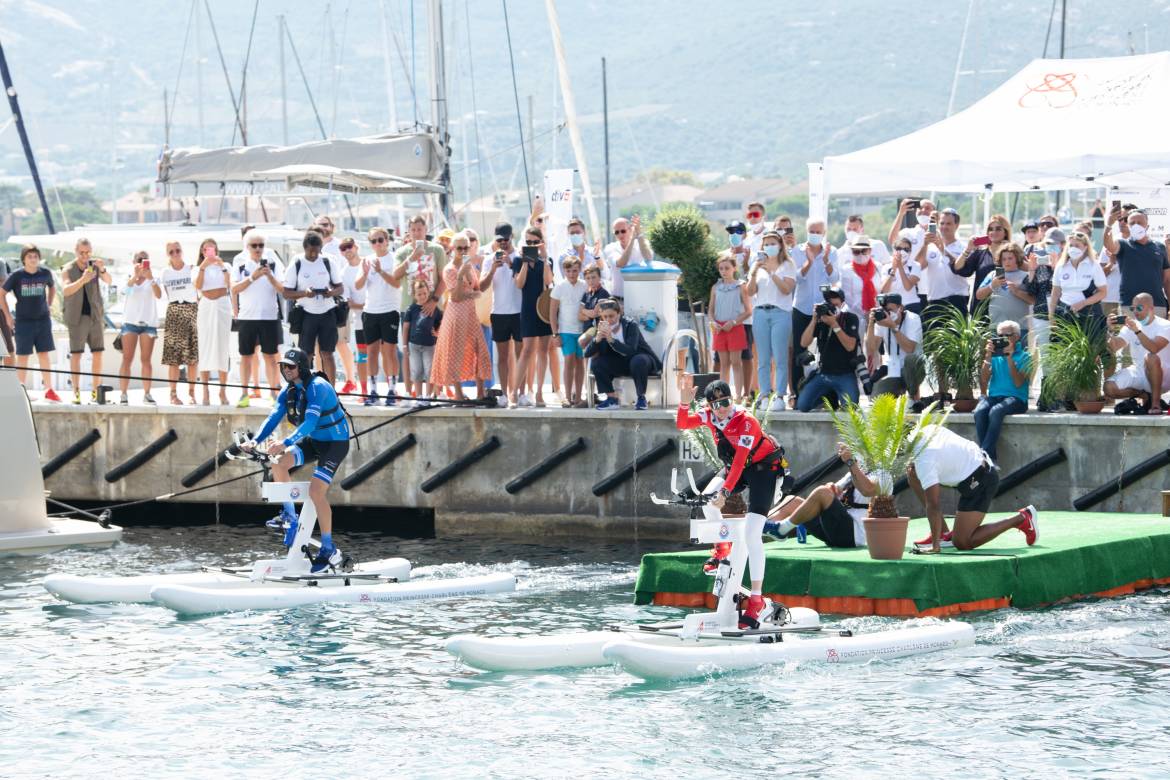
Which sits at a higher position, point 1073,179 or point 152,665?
Answer: point 1073,179

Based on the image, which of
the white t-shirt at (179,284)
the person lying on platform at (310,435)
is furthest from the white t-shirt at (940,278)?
the white t-shirt at (179,284)

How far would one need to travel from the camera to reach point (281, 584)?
1677 centimetres

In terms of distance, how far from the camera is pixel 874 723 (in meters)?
12.1

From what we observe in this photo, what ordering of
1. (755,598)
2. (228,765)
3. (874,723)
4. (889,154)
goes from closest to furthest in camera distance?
(228,765) → (874,723) → (755,598) → (889,154)

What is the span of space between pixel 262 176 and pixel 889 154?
11.8 m

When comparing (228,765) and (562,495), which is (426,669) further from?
(562,495)

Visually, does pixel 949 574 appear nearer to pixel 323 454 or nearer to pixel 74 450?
pixel 323 454

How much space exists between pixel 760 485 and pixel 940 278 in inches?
290

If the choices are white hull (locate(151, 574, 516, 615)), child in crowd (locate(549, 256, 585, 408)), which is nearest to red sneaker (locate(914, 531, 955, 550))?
white hull (locate(151, 574, 516, 615))

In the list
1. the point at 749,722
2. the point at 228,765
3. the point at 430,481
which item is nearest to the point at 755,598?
the point at 749,722

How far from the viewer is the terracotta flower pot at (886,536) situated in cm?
1501

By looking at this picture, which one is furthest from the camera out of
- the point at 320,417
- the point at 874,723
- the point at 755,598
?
the point at 320,417

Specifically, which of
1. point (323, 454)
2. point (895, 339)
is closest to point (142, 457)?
point (323, 454)

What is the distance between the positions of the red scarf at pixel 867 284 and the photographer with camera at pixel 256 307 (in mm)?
6541
